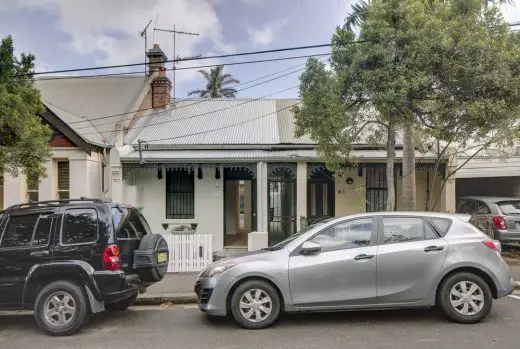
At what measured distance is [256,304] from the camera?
18.4 ft

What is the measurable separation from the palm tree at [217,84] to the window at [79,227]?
33998 millimetres

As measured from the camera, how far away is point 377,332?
5418 millimetres

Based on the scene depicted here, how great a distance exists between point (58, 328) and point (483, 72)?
8.18m

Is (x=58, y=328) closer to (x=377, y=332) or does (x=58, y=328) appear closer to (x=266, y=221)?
(x=377, y=332)

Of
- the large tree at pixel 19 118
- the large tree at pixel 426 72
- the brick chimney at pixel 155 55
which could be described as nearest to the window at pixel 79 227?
the large tree at pixel 19 118

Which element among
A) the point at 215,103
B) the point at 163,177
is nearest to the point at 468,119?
the point at 163,177

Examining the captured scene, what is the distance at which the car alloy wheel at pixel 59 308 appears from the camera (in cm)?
559

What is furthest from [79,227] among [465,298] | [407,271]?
[465,298]

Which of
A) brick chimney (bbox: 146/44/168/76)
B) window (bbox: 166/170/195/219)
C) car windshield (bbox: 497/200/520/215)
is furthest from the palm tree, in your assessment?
car windshield (bbox: 497/200/520/215)

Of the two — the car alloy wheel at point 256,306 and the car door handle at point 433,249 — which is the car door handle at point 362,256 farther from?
the car alloy wheel at point 256,306

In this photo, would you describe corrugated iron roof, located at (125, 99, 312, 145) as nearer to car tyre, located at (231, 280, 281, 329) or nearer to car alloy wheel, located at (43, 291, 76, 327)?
car tyre, located at (231, 280, 281, 329)

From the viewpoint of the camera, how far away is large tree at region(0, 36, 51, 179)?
26.5 ft

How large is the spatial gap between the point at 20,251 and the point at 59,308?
927mm

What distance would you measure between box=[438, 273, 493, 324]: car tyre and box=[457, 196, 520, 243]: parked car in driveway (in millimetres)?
4603
